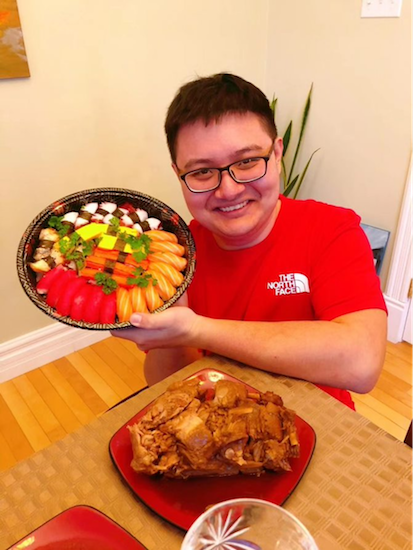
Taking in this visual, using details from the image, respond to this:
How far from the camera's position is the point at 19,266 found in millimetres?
1014

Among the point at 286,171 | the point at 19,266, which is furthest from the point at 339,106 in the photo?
the point at 19,266

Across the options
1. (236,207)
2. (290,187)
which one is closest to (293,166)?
(290,187)

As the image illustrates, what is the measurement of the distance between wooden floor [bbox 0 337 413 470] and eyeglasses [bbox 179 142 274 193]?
1446 millimetres

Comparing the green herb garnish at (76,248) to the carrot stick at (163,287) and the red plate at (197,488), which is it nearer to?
the carrot stick at (163,287)

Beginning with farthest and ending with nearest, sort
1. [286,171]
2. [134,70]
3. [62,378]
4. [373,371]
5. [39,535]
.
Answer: [286,171]
[62,378]
[134,70]
[373,371]
[39,535]

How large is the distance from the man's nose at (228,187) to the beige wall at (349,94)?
58.4 inches

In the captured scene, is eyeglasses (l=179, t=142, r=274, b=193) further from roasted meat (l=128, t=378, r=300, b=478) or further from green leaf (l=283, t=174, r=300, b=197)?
green leaf (l=283, t=174, r=300, b=197)

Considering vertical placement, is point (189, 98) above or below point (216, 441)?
above

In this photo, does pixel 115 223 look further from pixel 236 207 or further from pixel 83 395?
pixel 83 395

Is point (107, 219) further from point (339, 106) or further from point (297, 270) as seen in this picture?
point (339, 106)

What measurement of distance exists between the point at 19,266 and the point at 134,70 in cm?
157

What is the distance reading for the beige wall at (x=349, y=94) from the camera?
2117mm

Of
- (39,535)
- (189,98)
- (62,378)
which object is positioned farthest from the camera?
(62,378)

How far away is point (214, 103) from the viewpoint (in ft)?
3.45
